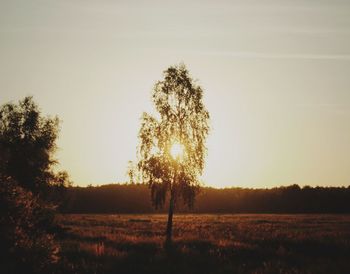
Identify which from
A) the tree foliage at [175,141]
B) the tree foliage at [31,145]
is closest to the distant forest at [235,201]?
the tree foliage at [31,145]

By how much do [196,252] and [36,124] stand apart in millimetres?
34056

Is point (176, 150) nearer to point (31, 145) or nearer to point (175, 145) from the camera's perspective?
point (175, 145)

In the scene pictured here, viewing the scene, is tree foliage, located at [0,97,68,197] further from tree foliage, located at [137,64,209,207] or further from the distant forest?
the distant forest

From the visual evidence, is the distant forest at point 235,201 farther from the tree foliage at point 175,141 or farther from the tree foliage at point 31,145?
the tree foliage at point 175,141

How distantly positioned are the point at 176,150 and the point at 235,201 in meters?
112

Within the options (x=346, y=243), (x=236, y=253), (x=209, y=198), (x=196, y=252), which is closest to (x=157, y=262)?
(x=196, y=252)

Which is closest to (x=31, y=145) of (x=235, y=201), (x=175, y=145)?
(x=175, y=145)

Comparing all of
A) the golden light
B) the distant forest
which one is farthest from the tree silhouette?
the distant forest

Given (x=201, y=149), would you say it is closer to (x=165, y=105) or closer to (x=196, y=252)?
(x=165, y=105)

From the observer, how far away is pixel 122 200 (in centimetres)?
15325

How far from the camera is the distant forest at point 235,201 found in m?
125

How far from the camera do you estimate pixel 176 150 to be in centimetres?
3547

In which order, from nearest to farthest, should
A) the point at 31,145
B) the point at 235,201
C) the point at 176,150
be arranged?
1. the point at 176,150
2. the point at 31,145
3. the point at 235,201

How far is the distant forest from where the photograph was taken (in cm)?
12476
